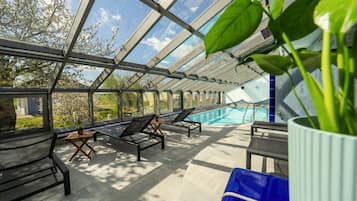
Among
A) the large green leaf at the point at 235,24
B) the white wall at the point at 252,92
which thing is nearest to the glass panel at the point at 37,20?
the large green leaf at the point at 235,24

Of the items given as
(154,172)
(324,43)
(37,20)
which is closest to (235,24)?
(324,43)

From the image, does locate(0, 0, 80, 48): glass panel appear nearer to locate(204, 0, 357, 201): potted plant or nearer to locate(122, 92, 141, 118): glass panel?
locate(204, 0, 357, 201): potted plant

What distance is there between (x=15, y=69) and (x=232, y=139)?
6.07 metres

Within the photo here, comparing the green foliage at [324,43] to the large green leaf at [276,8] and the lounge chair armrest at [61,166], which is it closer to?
the large green leaf at [276,8]

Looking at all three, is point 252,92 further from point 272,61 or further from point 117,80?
point 272,61

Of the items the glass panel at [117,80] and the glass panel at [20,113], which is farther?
the glass panel at [117,80]

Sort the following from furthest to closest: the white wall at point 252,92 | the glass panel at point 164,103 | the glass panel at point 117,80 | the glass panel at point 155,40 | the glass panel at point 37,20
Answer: the white wall at point 252,92
the glass panel at point 164,103
the glass panel at point 117,80
the glass panel at point 155,40
the glass panel at point 37,20

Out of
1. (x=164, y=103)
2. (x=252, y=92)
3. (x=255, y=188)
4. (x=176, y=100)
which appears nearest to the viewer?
(x=255, y=188)

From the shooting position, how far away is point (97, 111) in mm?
6855

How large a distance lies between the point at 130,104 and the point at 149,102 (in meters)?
1.28

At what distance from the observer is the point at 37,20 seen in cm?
368

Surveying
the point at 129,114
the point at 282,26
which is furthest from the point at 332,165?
the point at 129,114

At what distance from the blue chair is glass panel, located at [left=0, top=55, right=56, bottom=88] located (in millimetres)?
5130

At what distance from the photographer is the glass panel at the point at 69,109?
5.69 m
